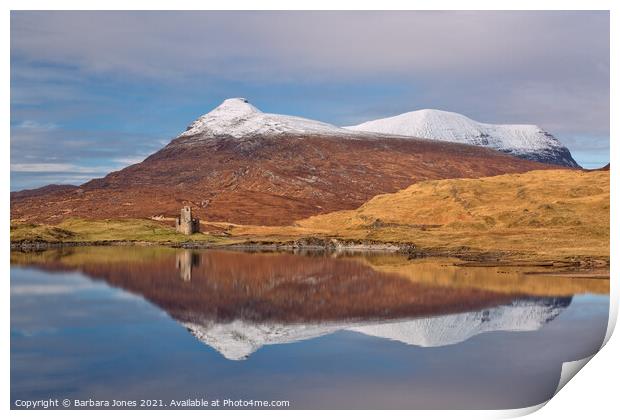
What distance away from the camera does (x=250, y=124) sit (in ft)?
339

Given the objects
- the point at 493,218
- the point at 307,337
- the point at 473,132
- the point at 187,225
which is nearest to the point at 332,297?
the point at 307,337

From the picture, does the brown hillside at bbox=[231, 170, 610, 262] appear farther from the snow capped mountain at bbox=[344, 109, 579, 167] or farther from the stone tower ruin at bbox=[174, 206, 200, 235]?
the snow capped mountain at bbox=[344, 109, 579, 167]

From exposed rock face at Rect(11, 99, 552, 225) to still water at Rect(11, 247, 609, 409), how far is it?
4000cm

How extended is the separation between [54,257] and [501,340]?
24.7 m

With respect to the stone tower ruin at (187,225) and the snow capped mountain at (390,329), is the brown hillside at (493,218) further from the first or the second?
the snow capped mountain at (390,329)

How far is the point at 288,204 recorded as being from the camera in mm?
73438

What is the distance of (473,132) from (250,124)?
108 feet

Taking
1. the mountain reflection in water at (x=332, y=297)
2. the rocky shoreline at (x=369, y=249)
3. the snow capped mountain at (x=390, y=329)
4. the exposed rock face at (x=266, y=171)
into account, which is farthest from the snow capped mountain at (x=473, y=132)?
the snow capped mountain at (x=390, y=329)

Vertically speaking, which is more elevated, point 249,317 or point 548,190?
point 548,190

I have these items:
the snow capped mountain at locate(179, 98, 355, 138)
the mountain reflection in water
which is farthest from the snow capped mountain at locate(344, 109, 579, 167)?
the mountain reflection in water

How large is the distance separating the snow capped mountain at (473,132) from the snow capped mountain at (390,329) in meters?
86.3

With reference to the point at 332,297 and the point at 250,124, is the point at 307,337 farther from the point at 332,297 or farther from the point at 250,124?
the point at 250,124
